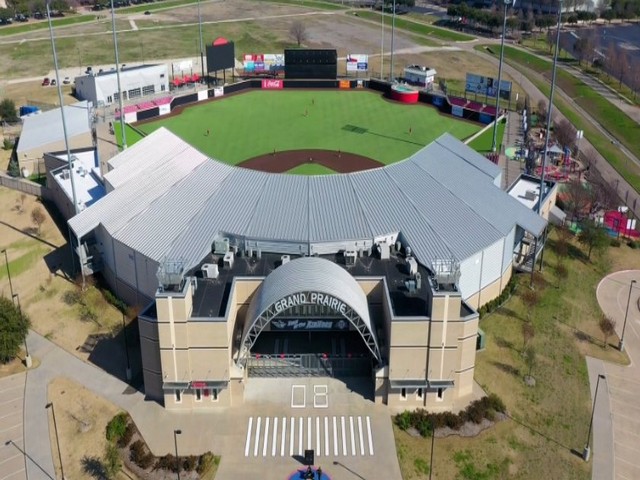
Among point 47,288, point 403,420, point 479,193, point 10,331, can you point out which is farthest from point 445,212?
point 47,288

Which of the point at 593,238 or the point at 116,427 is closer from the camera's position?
the point at 116,427

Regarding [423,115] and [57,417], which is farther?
[423,115]

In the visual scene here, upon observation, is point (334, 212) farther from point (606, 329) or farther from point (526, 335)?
point (606, 329)

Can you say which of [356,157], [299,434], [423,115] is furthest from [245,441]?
[423,115]

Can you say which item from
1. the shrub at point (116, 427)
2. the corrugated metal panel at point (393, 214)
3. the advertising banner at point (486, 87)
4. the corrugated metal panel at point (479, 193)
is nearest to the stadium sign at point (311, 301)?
the corrugated metal panel at point (393, 214)

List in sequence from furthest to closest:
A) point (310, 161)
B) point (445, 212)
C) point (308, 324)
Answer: point (310, 161) → point (445, 212) → point (308, 324)

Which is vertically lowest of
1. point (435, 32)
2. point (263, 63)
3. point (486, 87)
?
point (486, 87)

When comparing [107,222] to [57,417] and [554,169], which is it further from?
[554,169]

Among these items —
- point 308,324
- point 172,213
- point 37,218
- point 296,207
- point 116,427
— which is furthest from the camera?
point 37,218
